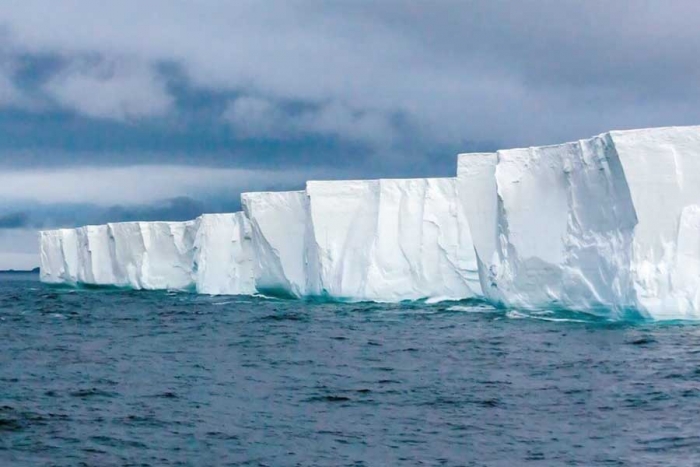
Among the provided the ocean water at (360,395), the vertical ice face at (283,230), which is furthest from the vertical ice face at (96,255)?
the ocean water at (360,395)

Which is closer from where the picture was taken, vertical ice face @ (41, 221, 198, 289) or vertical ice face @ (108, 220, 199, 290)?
vertical ice face @ (108, 220, 199, 290)

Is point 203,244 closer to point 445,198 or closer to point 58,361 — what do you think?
point 445,198

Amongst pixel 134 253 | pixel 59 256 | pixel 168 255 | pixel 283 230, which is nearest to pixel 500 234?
pixel 283 230

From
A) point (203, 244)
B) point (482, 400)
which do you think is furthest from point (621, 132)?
point (203, 244)

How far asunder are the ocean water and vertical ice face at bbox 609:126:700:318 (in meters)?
0.60

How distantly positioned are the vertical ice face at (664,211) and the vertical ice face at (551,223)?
31 cm

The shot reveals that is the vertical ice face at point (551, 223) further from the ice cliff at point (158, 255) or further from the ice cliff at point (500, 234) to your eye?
the ice cliff at point (158, 255)

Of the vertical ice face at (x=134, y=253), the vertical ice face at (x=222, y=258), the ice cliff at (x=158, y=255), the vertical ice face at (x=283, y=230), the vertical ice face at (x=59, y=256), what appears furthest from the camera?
the vertical ice face at (x=59, y=256)

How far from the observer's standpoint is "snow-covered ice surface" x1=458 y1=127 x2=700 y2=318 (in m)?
16.4

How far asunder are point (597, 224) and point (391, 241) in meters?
7.90

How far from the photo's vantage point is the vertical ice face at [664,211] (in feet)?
53.3

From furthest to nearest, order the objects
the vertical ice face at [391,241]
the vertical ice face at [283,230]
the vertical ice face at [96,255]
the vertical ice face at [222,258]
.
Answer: the vertical ice face at [96,255] → the vertical ice face at [222,258] → the vertical ice face at [283,230] → the vertical ice face at [391,241]

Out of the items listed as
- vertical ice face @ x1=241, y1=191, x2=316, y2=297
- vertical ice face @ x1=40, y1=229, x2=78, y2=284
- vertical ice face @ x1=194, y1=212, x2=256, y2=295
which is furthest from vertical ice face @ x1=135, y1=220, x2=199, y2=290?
vertical ice face @ x1=40, y1=229, x2=78, y2=284

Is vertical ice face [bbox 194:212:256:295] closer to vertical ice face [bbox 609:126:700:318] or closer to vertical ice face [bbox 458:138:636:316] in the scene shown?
vertical ice face [bbox 458:138:636:316]
